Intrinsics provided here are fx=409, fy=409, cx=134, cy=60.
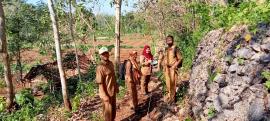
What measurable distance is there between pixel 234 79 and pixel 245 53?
49 centimetres

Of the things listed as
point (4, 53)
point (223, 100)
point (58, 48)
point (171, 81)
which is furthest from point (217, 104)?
point (4, 53)

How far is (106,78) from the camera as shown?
9031mm

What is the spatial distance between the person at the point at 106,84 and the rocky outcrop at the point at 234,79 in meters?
1.77

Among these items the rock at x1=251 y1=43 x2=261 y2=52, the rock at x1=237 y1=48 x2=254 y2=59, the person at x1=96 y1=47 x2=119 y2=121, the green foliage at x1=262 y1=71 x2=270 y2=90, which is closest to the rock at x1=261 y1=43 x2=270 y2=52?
the rock at x1=251 y1=43 x2=261 y2=52

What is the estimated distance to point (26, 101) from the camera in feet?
52.1

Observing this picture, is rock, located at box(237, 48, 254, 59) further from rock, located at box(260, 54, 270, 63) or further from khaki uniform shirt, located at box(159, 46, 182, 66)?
khaki uniform shirt, located at box(159, 46, 182, 66)

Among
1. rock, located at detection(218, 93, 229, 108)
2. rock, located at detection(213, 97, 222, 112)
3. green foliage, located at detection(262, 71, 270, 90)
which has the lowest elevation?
rock, located at detection(213, 97, 222, 112)

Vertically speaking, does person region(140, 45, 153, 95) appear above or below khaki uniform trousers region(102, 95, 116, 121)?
above

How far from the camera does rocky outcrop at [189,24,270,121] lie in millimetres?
6449

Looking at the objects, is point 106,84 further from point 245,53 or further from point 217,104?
point 245,53

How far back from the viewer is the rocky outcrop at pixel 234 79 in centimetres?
645

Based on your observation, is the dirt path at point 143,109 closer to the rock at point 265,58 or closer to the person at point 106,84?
the person at point 106,84

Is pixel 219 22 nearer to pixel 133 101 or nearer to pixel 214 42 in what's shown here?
pixel 214 42

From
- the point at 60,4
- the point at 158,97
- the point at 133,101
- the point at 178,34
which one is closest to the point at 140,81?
→ the point at 158,97
